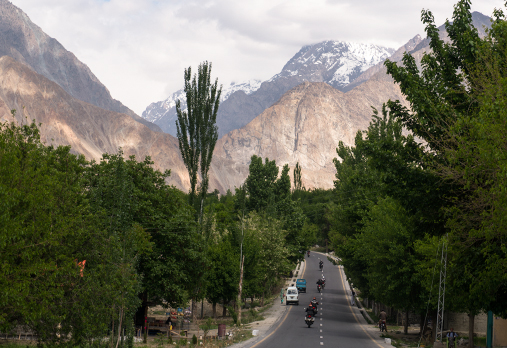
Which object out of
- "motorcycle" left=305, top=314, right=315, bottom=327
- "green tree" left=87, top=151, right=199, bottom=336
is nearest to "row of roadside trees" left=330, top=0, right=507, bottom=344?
"motorcycle" left=305, top=314, right=315, bottom=327

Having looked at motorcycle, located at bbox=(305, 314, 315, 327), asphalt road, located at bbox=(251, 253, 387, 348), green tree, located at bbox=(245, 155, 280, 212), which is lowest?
asphalt road, located at bbox=(251, 253, 387, 348)

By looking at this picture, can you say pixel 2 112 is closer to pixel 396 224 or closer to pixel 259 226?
pixel 259 226

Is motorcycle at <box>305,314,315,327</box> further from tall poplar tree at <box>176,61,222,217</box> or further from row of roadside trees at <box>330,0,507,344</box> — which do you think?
row of roadside trees at <box>330,0,507,344</box>

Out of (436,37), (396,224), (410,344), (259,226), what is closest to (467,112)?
(436,37)

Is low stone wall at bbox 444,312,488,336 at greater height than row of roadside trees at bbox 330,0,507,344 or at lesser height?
lesser

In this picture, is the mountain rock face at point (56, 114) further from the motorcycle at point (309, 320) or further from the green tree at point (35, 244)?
the green tree at point (35, 244)

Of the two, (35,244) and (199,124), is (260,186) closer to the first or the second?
(199,124)

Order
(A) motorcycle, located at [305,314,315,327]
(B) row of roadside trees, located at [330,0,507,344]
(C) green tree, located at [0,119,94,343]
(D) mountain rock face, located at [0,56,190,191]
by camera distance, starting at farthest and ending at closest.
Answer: (D) mountain rock face, located at [0,56,190,191], (A) motorcycle, located at [305,314,315,327], (C) green tree, located at [0,119,94,343], (B) row of roadside trees, located at [330,0,507,344]

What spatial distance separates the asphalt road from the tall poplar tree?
1324 centimetres

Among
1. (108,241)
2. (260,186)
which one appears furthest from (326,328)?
(260,186)

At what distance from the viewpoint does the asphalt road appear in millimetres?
30516

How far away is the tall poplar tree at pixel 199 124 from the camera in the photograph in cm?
3997

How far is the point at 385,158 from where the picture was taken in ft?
61.6

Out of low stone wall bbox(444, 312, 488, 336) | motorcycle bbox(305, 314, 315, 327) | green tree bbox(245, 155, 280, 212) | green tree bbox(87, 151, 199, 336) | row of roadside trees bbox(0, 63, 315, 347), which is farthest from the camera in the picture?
green tree bbox(245, 155, 280, 212)
